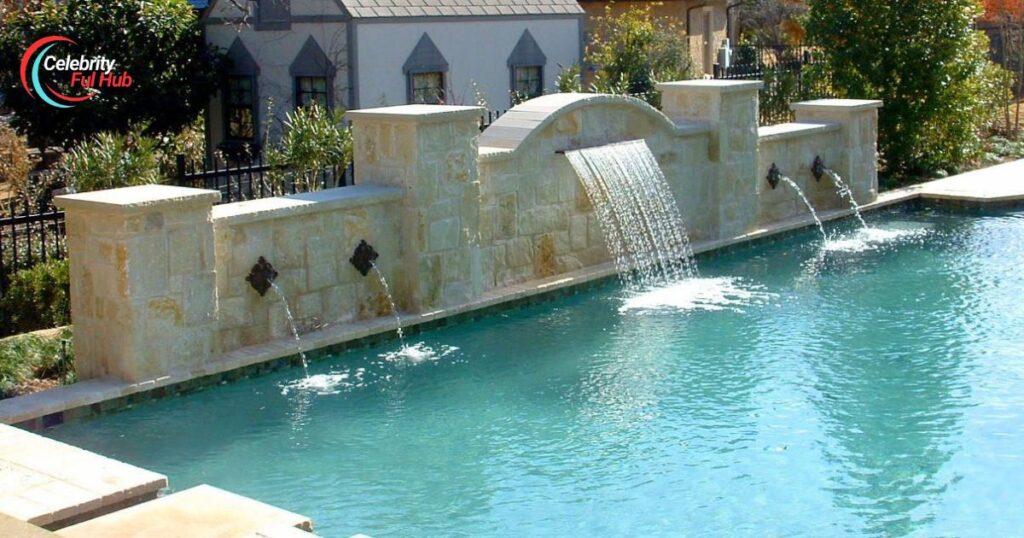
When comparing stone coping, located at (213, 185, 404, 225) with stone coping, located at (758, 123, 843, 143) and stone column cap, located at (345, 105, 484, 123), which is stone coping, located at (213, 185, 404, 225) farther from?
stone coping, located at (758, 123, 843, 143)

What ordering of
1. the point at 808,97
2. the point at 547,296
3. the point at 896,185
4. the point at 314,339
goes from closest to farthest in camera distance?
the point at 314,339, the point at 547,296, the point at 896,185, the point at 808,97

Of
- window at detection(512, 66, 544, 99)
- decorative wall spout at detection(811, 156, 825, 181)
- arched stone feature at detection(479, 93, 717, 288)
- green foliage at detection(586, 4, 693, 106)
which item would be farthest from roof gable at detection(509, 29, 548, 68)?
arched stone feature at detection(479, 93, 717, 288)

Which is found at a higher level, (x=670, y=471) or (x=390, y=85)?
(x=390, y=85)

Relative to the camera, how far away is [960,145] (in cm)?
2011

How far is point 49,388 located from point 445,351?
308cm

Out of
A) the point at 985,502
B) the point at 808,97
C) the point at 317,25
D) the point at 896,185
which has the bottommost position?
the point at 985,502

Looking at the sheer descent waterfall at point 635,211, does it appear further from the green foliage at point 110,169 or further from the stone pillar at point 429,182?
the green foliage at point 110,169

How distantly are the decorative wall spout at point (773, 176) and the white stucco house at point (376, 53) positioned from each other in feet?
24.0

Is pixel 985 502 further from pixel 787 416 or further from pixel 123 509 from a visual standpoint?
pixel 123 509

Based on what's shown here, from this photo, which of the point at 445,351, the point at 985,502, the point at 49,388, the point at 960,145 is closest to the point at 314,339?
the point at 445,351

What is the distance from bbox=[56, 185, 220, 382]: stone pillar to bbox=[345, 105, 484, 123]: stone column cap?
2247 mm

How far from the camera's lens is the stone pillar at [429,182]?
37.7 feet

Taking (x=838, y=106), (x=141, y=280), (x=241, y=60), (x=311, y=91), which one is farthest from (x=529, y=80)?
(x=141, y=280)

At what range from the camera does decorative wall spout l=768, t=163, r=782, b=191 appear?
1598 centimetres
